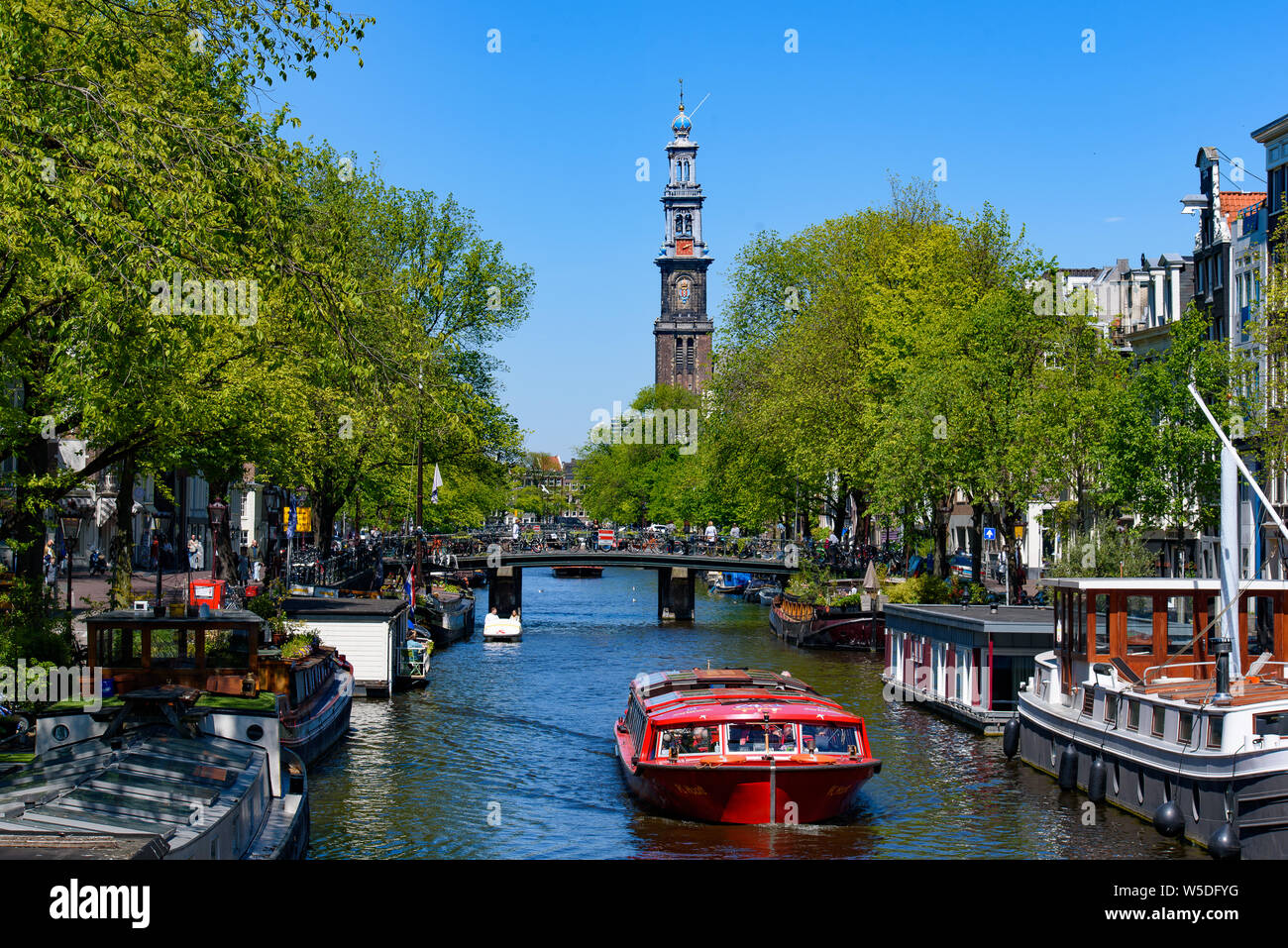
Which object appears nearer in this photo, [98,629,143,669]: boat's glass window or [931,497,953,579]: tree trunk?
[98,629,143,669]: boat's glass window

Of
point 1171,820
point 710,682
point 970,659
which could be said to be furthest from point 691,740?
point 970,659

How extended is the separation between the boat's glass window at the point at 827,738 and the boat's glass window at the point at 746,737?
0.73m

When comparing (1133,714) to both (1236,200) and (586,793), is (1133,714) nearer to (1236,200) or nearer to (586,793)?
(586,793)

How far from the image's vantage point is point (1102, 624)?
28.6m

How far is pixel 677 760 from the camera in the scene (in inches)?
1003

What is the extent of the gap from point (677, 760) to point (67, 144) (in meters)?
14.2

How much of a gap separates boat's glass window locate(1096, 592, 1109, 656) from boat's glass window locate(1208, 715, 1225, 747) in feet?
22.0

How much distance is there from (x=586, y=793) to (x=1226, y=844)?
12561 millimetres

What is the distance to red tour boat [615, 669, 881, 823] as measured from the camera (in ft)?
81.0

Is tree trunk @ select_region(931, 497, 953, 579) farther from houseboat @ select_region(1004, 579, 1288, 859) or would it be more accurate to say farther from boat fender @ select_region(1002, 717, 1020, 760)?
boat fender @ select_region(1002, 717, 1020, 760)

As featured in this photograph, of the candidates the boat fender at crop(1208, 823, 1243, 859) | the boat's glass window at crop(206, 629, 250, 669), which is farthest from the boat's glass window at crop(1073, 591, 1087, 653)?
the boat's glass window at crop(206, 629, 250, 669)

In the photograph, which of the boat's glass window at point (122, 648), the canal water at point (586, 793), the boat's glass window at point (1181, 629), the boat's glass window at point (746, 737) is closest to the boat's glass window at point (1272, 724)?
the canal water at point (586, 793)

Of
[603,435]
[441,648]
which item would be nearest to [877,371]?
[441,648]
